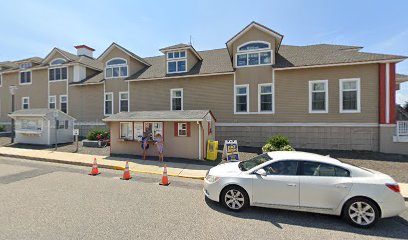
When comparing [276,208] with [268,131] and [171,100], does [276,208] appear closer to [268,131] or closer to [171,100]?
[268,131]

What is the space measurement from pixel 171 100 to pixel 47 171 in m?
10.6

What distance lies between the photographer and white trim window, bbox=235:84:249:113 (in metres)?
16.0

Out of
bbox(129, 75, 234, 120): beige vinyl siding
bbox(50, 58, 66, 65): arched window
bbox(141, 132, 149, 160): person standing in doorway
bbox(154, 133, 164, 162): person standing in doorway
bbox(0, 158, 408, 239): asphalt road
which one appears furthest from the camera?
bbox(50, 58, 66, 65): arched window

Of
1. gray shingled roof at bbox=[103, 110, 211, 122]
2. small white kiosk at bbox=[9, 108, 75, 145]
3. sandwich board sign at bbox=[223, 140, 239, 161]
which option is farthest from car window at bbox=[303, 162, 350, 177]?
small white kiosk at bbox=[9, 108, 75, 145]

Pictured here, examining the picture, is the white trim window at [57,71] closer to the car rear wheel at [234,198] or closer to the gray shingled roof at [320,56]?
the gray shingled roof at [320,56]

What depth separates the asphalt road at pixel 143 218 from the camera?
166 inches

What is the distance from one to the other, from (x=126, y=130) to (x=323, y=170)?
1130 centimetres

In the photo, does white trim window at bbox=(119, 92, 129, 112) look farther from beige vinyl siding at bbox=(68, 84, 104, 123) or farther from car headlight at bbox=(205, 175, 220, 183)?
car headlight at bbox=(205, 175, 220, 183)

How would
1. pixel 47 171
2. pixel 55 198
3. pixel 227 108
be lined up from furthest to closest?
1. pixel 227 108
2. pixel 47 171
3. pixel 55 198

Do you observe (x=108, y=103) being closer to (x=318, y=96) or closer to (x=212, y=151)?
(x=212, y=151)

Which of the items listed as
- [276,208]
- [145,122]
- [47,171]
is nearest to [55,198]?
[47,171]

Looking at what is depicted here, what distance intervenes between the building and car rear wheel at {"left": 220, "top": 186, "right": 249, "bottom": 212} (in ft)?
35.0

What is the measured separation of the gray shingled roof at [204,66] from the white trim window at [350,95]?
25.8 ft

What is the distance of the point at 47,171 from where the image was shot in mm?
9172
